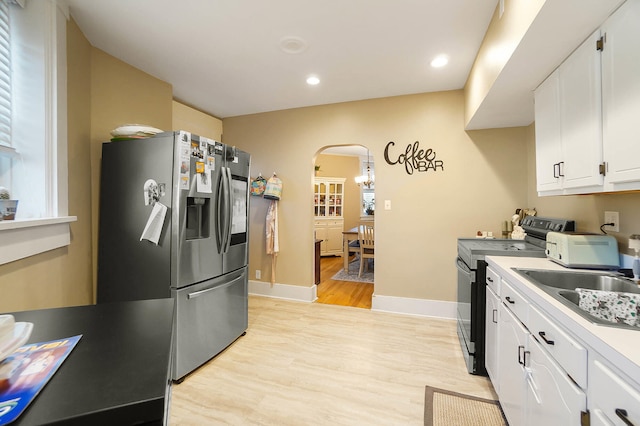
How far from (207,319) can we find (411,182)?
2540mm

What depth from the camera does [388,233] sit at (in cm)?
324

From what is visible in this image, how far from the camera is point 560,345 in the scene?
962 mm

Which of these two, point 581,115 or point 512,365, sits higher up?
point 581,115

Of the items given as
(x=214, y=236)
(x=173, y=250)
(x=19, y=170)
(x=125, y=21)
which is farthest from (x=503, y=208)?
(x=19, y=170)

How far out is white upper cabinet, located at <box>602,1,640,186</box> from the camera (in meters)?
→ 1.03

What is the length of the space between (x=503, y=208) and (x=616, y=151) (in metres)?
1.88

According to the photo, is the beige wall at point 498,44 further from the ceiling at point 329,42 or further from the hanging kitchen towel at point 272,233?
the hanging kitchen towel at point 272,233

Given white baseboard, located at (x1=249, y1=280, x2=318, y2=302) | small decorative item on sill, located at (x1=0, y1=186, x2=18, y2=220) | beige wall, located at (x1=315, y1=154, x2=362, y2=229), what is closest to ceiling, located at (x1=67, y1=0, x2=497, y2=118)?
small decorative item on sill, located at (x1=0, y1=186, x2=18, y2=220)

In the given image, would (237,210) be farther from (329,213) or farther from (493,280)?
(329,213)

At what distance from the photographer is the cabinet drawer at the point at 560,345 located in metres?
0.84

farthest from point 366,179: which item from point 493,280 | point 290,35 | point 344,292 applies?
point 493,280

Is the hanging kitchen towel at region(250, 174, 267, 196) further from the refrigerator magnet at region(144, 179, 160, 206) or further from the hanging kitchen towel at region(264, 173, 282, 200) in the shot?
the refrigerator magnet at region(144, 179, 160, 206)

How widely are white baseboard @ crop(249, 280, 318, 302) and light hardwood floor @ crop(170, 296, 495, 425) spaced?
1.84ft

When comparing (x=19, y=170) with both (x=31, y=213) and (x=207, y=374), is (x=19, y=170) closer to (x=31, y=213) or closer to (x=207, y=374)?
(x=31, y=213)
